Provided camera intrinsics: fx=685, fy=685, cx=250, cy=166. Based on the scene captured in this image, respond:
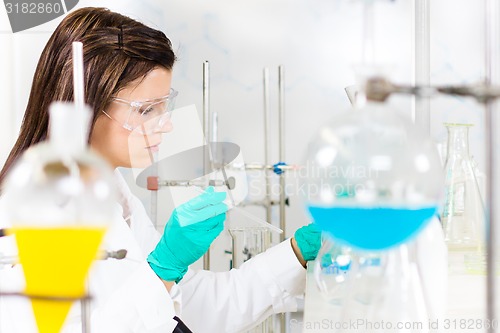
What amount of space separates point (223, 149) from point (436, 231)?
1.91 meters

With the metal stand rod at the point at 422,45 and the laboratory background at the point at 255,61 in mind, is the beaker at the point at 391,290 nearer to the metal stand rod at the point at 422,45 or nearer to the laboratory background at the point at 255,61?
the metal stand rod at the point at 422,45

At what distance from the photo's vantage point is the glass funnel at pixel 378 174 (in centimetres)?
64

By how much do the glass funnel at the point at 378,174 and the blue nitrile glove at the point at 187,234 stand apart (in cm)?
130

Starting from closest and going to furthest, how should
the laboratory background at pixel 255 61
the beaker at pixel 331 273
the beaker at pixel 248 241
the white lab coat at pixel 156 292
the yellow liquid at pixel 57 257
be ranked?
the yellow liquid at pixel 57 257, the beaker at pixel 331 273, the white lab coat at pixel 156 292, the beaker at pixel 248 241, the laboratory background at pixel 255 61

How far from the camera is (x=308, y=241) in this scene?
78.0 inches

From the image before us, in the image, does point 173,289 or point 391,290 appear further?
point 173,289

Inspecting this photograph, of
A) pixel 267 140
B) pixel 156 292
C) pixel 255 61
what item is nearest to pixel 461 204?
pixel 156 292

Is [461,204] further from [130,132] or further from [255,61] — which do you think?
[255,61]

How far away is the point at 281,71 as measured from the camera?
2930 mm

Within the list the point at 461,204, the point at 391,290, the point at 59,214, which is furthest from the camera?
the point at 461,204

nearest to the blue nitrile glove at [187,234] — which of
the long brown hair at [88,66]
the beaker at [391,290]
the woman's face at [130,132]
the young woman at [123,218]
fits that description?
the young woman at [123,218]

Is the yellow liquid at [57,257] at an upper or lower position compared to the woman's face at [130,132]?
lower

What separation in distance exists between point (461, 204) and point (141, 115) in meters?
0.91

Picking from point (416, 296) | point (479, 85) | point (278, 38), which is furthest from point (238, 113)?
point (479, 85)
